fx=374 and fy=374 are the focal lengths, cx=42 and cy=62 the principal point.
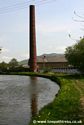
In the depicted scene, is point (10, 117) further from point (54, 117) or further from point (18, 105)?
point (18, 105)

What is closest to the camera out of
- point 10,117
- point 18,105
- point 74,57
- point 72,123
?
point 72,123

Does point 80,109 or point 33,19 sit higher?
point 33,19

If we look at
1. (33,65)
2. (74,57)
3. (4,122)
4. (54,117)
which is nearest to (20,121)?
(4,122)

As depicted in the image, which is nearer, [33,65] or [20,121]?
[20,121]

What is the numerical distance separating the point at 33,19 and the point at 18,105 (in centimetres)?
6601

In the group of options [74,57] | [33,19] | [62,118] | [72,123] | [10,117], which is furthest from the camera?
[33,19]

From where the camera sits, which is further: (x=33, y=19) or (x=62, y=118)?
(x=33, y=19)

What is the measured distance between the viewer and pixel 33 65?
90375 mm

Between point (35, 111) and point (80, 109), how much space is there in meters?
3.37

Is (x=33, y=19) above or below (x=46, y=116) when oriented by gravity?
above

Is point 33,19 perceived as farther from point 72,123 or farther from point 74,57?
point 72,123

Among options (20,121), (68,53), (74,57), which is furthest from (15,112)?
(68,53)

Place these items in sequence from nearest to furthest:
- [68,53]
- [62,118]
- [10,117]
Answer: [62,118] → [10,117] → [68,53]

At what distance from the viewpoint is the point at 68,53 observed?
76.8 m
